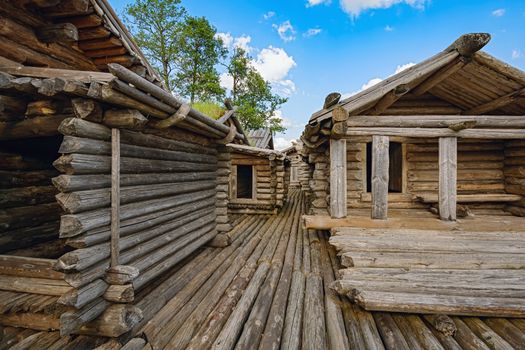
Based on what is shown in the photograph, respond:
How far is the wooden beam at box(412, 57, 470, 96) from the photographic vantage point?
4.29 meters

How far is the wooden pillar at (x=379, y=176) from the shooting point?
180 inches

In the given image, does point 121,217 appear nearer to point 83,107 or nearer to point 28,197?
point 83,107

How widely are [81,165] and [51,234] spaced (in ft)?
8.58

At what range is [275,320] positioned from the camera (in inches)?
102

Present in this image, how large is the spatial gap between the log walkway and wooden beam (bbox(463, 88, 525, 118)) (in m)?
4.71

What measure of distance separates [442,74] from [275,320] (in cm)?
590

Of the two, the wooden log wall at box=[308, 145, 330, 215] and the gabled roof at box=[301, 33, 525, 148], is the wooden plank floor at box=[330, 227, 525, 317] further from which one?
the gabled roof at box=[301, 33, 525, 148]

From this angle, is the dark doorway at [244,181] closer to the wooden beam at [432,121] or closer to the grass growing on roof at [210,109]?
the grass growing on roof at [210,109]

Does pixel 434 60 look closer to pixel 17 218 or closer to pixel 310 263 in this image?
pixel 310 263

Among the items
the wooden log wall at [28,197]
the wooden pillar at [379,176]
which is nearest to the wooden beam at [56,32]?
the wooden log wall at [28,197]

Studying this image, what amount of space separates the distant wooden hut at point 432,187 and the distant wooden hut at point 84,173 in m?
2.94

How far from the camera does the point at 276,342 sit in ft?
7.46

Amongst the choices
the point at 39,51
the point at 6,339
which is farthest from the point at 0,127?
the point at 6,339

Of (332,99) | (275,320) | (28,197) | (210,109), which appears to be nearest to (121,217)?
(28,197)
